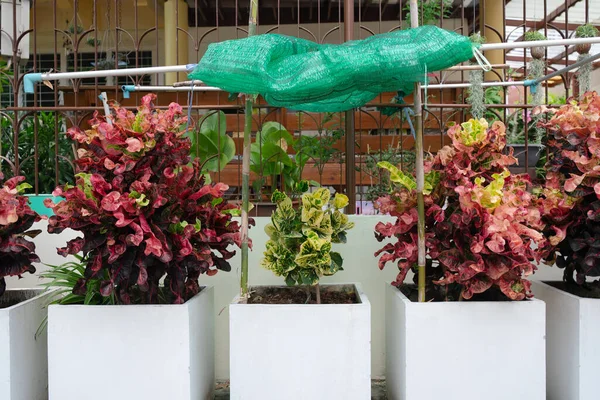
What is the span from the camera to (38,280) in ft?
8.71

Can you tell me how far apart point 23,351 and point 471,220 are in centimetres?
179

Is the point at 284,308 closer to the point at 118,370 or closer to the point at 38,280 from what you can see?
the point at 118,370

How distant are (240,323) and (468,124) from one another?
46.3 inches

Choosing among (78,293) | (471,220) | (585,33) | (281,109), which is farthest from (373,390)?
(585,33)

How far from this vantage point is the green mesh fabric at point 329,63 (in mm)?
1669

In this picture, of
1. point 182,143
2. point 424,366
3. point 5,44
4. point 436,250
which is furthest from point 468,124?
point 5,44

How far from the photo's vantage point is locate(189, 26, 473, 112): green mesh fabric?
5.48 feet

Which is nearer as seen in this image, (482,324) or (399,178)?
(482,324)

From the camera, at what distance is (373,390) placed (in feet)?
8.05

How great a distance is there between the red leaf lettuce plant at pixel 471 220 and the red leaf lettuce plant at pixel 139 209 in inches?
27.7

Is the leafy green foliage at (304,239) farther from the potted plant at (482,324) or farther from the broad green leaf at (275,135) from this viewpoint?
the broad green leaf at (275,135)

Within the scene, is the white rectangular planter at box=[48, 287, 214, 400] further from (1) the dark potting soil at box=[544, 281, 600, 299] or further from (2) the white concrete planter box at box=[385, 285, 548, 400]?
(1) the dark potting soil at box=[544, 281, 600, 299]

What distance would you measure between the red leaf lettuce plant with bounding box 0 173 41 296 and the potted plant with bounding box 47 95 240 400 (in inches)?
7.7

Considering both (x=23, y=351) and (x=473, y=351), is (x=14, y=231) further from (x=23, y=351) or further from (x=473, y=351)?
(x=473, y=351)
